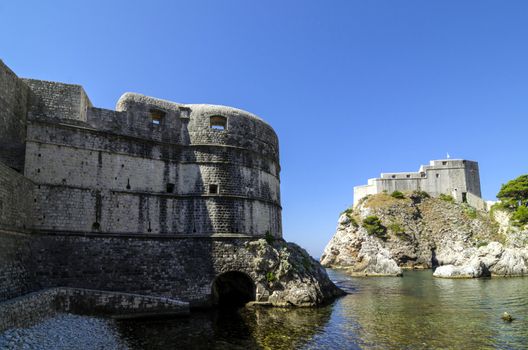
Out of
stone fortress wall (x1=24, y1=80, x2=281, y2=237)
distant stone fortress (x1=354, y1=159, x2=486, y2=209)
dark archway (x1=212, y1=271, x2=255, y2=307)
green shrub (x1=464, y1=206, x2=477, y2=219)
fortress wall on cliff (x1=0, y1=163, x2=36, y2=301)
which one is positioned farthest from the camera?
distant stone fortress (x1=354, y1=159, x2=486, y2=209)

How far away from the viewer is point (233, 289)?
68.4ft

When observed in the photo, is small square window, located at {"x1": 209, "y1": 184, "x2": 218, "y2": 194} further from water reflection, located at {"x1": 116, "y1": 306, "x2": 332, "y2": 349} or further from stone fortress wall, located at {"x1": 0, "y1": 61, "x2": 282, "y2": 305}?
water reflection, located at {"x1": 116, "y1": 306, "x2": 332, "y2": 349}

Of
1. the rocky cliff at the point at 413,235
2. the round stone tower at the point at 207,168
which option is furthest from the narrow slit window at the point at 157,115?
the rocky cliff at the point at 413,235

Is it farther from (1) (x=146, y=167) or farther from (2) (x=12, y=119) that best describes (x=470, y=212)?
(2) (x=12, y=119)

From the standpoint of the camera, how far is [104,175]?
17.1 m

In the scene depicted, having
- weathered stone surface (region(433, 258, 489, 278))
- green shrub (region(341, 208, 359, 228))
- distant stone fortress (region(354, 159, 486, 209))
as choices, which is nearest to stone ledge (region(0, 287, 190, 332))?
weathered stone surface (region(433, 258, 489, 278))

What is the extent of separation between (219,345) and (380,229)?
4408cm

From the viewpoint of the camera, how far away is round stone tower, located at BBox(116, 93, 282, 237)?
18.7 metres

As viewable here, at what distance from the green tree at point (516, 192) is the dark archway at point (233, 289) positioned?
3919 centimetres

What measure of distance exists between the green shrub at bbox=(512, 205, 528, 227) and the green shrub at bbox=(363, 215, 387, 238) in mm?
15738

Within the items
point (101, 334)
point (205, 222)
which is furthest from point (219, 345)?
point (205, 222)

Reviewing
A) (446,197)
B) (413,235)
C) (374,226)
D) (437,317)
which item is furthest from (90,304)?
(446,197)

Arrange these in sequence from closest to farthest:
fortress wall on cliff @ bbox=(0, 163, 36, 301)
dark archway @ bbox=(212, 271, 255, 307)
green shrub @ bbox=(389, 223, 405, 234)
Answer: fortress wall on cliff @ bbox=(0, 163, 36, 301)
dark archway @ bbox=(212, 271, 255, 307)
green shrub @ bbox=(389, 223, 405, 234)

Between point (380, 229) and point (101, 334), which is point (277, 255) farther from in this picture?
point (380, 229)
